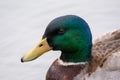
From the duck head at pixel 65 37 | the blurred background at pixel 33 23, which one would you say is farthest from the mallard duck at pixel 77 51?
the blurred background at pixel 33 23

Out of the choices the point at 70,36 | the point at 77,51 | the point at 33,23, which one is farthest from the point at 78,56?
the point at 33,23

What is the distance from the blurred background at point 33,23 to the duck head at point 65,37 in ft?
5.50

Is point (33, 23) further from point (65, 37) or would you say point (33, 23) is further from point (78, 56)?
point (65, 37)

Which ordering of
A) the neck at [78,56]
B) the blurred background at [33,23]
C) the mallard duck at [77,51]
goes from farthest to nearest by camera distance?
the blurred background at [33,23] < the neck at [78,56] < the mallard duck at [77,51]

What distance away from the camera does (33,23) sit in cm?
906

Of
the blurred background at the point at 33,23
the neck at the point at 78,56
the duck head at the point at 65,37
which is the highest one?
the duck head at the point at 65,37

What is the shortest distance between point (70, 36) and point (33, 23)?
10.2 feet

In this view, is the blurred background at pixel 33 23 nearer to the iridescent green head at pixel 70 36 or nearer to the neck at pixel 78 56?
the neck at pixel 78 56

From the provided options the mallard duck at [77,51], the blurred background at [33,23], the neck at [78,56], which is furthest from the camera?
the blurred background at [33,23]

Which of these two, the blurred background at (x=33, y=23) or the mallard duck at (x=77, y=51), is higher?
the mallard duck at (x=77, y=51)

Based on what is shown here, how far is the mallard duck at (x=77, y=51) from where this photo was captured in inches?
232

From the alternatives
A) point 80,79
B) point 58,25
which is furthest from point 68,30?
point 80,79

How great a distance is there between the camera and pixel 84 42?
6051 mm

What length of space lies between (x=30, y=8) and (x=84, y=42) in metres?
3.60
